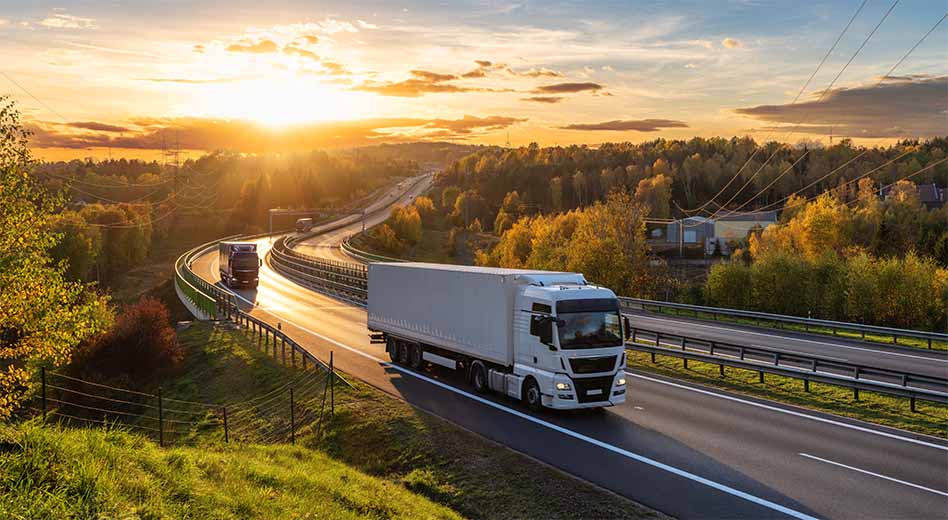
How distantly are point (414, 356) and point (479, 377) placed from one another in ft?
16.9

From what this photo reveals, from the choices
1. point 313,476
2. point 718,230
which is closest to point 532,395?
point 313,476

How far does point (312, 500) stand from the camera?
13719 millimetres

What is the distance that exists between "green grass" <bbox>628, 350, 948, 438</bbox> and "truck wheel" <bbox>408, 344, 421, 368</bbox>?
8.00 metres

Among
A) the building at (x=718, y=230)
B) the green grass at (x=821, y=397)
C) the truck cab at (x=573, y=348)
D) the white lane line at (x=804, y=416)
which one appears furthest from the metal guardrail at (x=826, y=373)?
the building at (x=718, y=230)

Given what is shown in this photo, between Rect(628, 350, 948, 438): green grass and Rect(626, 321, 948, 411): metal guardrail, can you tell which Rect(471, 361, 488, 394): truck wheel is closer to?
Rect(626, 321, 948, 411): metal guardrail

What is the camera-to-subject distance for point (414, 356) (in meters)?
29.1

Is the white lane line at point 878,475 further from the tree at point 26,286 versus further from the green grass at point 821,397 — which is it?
the tree at point 26,286

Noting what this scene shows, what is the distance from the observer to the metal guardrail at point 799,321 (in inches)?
1430

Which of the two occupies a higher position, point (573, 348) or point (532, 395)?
point (573, 348)

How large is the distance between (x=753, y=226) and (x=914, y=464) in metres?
128

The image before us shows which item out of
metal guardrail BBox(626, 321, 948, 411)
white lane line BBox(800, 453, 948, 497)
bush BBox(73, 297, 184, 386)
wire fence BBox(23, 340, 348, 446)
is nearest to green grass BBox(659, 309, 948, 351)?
metal guardrail BBox(626, 321, 948, 411)

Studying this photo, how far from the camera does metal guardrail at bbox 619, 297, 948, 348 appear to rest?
36.3m

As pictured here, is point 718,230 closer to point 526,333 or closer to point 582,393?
point 526,333

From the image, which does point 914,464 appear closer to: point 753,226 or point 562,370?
point 562,370
